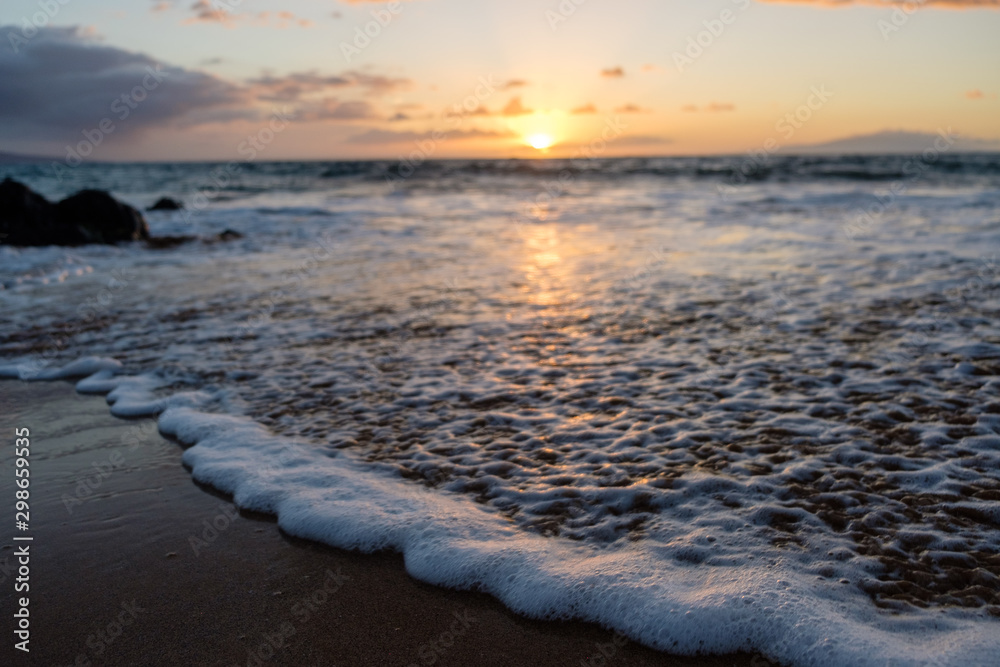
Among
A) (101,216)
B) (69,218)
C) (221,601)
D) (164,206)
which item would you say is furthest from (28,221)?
(221,601)

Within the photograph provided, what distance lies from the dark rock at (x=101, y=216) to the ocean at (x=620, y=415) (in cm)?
331

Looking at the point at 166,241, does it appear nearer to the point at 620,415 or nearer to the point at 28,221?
the point at 28,221

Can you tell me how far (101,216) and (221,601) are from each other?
15.3m

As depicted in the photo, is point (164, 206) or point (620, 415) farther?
point (164, 206)

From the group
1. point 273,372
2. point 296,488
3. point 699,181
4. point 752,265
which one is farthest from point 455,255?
point 699,181

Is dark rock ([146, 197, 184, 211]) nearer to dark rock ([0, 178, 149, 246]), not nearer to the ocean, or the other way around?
dark rock ([0, 178, 149, 246])

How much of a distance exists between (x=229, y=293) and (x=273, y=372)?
4013mm

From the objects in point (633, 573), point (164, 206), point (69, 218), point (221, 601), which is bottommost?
point (221, 601)

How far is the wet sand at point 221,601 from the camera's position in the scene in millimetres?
2539

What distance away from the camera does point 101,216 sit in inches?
595

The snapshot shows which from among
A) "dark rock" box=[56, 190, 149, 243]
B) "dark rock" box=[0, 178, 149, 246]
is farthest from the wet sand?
"dark rock" box=[56, 190, 149, 243]

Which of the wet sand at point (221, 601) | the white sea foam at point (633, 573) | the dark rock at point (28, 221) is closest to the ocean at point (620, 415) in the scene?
the white sea foam at point (633, 573)

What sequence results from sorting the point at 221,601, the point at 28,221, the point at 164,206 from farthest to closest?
the point at 164,206, the point at 28,221, the point at 221,601

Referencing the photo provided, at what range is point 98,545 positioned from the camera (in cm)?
324
